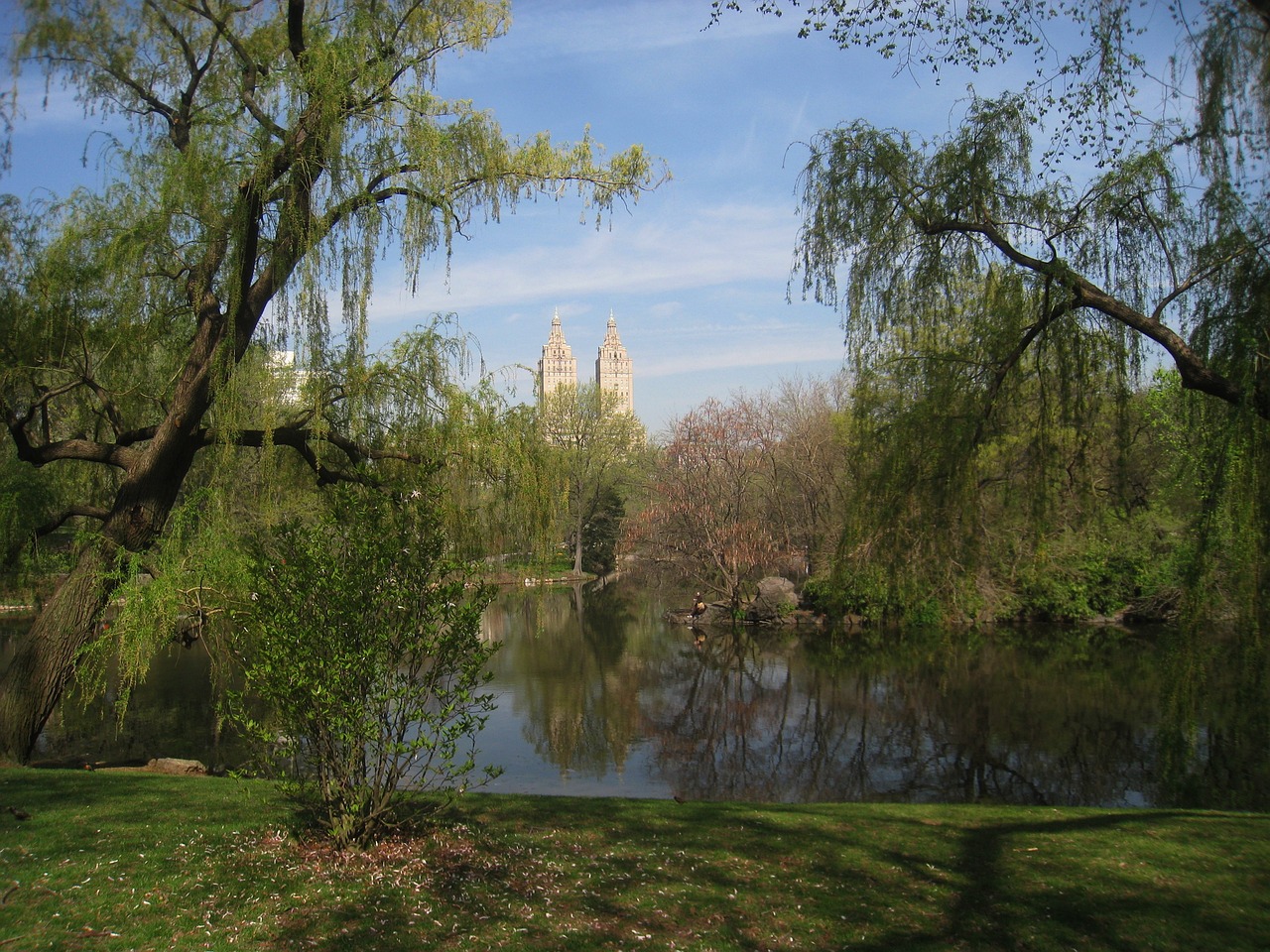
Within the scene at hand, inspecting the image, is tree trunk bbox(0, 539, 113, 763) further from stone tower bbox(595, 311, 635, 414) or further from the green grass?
stone tower bbox(595, 311, 635, 414)

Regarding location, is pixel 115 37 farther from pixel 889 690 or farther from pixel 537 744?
pixel 889 690

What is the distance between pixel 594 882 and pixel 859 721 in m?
11.9

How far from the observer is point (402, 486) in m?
6.21

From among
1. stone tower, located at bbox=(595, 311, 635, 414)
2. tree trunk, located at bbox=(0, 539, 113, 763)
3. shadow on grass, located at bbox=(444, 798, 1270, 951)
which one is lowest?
shadow on grass, located at bbox=(444, 798, 1270, 951)

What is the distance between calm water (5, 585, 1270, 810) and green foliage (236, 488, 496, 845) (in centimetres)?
423

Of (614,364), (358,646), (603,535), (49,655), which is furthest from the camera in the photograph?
(614,364)

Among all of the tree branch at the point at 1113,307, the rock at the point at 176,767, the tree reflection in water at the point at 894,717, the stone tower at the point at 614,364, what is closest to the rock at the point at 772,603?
the tree reflection in water at the point at 894,717

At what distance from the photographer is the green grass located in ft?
15.4

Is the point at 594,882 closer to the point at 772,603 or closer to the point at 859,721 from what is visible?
the point at 859,721

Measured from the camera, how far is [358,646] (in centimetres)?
563

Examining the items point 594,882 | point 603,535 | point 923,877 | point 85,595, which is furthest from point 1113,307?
point 603,535

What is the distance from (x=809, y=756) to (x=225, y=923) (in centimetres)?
1125

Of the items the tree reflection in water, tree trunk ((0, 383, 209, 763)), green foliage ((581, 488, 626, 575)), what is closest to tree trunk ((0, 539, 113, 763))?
tree trunk ((0, 383, 209, 763))

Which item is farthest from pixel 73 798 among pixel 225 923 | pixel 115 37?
pixel 115 37
